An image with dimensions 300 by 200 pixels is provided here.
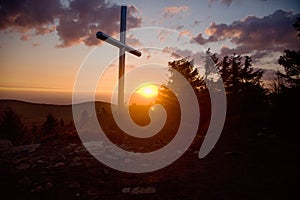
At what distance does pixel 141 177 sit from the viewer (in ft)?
17.3

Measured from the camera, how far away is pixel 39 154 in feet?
21.7

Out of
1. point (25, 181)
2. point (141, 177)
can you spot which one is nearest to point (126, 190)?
point (141, 177)

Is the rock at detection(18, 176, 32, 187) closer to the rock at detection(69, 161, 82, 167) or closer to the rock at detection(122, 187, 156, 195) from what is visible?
the rock at detection(69, 161, 82, 167)

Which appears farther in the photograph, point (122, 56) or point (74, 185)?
point (122, 56)

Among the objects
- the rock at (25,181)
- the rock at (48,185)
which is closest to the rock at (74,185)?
the rock at (48,185)

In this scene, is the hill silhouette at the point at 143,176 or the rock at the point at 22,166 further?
the rock at the point at 22,166

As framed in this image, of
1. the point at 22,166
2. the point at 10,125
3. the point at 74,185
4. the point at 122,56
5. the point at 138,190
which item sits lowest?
the point at 10,125

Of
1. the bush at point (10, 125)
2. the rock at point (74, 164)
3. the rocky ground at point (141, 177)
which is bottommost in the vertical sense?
the bush at point (10, 125)

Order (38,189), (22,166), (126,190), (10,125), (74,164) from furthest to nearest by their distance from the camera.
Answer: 1. (10,125)
2. (74,164)
3. (22,166)
4. (126,190)
5. (38,189)

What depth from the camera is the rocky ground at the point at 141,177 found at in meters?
4.30

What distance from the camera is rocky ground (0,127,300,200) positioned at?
4.30 meters

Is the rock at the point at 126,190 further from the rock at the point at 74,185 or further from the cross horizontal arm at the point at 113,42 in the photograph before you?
the cross horizontal arm at the point at 113,42

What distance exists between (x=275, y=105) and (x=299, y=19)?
584 centimetres

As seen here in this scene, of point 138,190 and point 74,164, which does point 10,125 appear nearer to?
point 74,164
